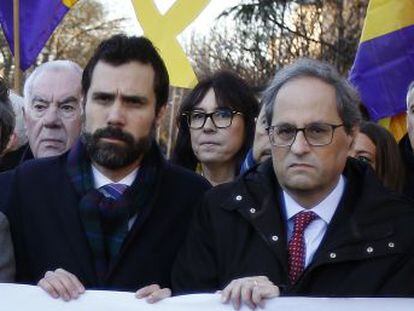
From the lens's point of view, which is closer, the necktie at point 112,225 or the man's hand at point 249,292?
the man's hand at point 249,292

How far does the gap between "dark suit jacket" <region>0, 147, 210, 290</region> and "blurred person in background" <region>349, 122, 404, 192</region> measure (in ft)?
5.11

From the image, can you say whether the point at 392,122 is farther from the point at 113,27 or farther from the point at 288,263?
the point at 113,27

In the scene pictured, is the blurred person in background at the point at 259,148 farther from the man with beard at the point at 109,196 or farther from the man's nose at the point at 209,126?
the man with beard at the point at 109,196

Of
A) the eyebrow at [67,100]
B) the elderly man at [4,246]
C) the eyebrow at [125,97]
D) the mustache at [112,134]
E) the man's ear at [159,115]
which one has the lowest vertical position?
the elderly man at [4,246]

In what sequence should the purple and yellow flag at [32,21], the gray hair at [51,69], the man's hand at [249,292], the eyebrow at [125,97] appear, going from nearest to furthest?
the man's hand at [249,292] → the eyebrow at [125,97] → the gray hair at [51,69] → the purple and yellow flag at [32,21]

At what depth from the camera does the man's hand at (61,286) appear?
3.06 meters

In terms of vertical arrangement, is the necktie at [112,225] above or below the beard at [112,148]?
below

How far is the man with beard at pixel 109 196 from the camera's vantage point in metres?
3.36

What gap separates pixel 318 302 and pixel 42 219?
103 centimetres

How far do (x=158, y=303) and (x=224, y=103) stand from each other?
1.90 metres

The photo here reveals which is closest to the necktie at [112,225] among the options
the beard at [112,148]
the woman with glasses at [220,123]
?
the beard at [112,148]

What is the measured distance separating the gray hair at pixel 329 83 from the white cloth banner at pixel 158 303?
625 millimetres

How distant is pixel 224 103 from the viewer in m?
4.84

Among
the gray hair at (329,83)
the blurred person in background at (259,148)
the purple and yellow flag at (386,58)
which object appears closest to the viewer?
the gray hair at (329,83)
